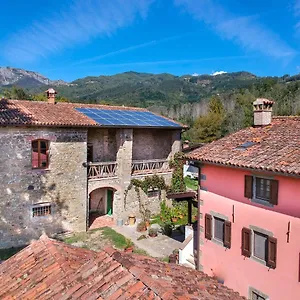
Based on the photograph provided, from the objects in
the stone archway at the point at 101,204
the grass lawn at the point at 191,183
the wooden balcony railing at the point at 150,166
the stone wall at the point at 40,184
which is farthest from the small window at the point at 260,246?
the grass lawn at the point at 191,183

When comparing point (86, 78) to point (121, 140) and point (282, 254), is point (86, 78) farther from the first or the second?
point (282, 254)

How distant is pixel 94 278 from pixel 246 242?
6.92m

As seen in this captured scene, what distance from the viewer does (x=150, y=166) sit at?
74.5ft

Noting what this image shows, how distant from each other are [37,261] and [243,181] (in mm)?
7153

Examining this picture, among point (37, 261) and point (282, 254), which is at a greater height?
point (37, 261)

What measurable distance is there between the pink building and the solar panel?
8.79 meters

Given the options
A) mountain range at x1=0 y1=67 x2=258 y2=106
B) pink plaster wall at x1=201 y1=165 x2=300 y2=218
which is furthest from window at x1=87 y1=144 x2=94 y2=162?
mountain range at x1=0 y1=67 x2=258 y2=106

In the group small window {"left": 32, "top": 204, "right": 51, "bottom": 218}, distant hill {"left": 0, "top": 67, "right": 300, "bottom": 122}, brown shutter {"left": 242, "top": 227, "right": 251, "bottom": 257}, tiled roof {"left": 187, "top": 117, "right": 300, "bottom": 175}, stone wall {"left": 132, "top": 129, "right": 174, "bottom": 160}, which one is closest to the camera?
tiled roof {"left": 187, "top": 117, "right": 300, "bottom": 175}

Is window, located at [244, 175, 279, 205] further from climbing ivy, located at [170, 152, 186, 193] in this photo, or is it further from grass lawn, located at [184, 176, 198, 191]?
grass lawn, located at [184, 176, 198, 191]

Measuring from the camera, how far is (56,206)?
59.8 feet

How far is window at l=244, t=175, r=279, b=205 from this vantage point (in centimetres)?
948

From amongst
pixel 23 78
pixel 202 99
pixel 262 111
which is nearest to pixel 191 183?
pixel 262 111

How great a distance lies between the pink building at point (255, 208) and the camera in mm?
9109

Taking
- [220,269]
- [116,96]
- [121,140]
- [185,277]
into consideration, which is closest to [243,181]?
[220,269]
